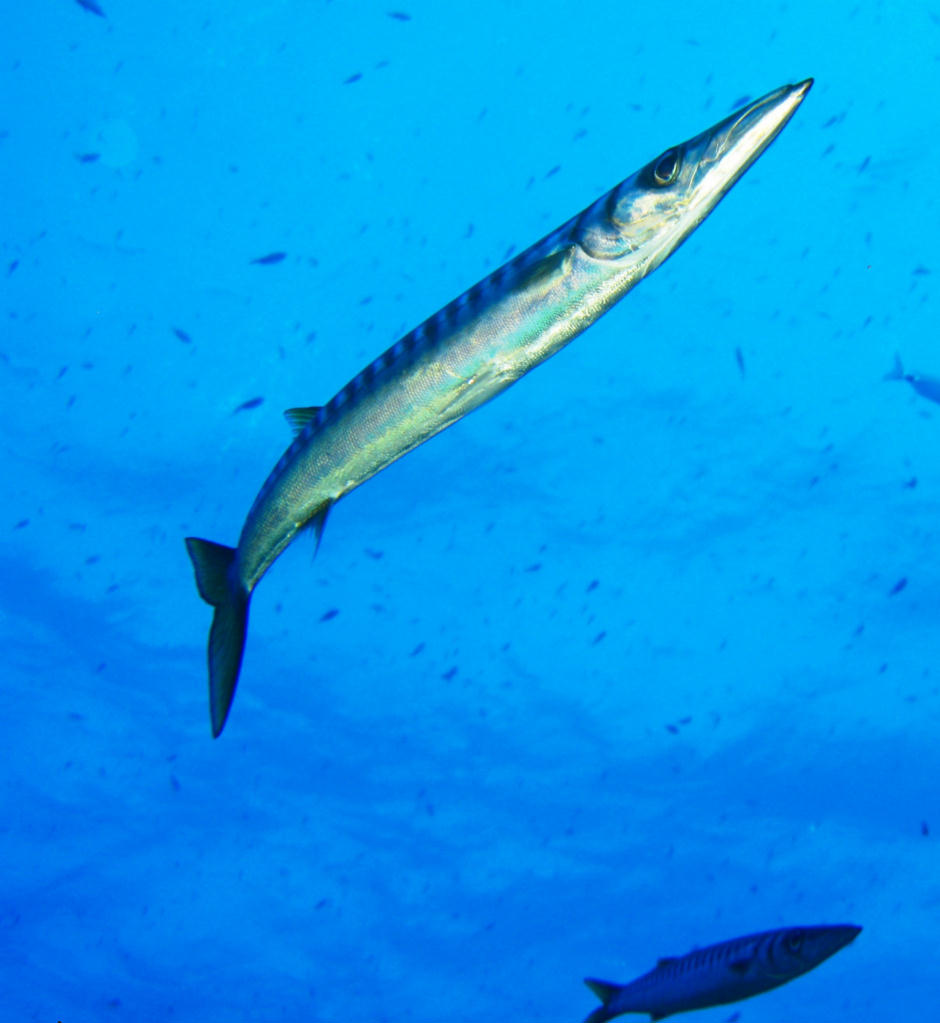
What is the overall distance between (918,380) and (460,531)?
8.38m

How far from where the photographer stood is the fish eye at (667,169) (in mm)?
1890

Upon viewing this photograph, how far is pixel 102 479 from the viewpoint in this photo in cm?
1412

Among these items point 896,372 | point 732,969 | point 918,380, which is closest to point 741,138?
point 732,969

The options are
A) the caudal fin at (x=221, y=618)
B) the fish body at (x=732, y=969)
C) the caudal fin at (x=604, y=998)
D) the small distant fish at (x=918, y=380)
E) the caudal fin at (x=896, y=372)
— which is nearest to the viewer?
the caudal fin at (x=221, y=618)

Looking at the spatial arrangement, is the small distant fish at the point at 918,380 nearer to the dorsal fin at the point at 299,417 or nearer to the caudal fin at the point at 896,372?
the caudal fin at the point at 896,372

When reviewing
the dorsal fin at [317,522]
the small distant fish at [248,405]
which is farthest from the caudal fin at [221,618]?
the small distant fish at [248,405]

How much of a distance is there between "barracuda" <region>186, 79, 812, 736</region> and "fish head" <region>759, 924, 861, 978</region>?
4070 millimetres

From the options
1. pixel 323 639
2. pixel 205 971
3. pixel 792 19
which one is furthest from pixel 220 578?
pixel 205 971

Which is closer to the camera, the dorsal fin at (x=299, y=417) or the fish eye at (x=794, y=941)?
the dorsal fin at (x=299, y=417)

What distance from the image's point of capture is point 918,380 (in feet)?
36.3

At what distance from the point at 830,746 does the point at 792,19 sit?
54.3 feet

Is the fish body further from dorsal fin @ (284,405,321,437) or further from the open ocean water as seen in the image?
the open ocean water

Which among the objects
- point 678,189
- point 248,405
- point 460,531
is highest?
point 248,405

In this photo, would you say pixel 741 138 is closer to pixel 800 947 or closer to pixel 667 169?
pixel 667 169
